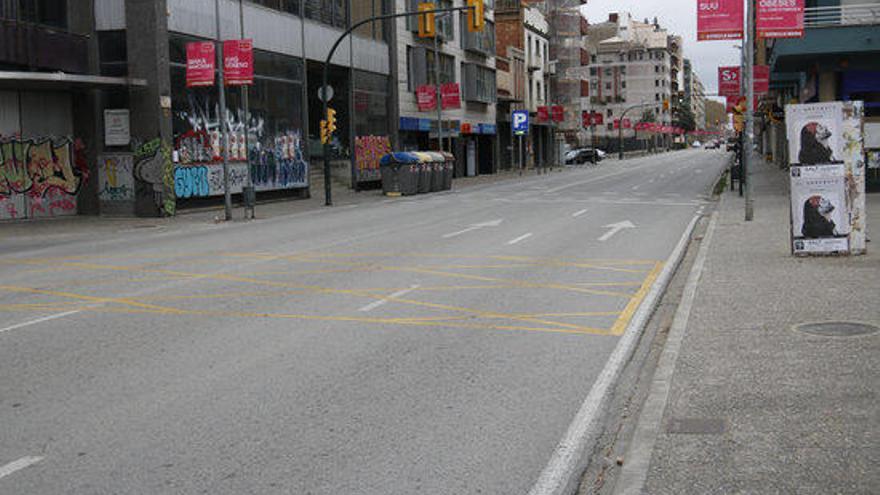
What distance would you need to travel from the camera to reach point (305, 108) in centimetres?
3897

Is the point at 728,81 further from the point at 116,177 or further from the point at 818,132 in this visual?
the point at 818,132

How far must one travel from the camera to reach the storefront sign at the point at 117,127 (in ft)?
97.3

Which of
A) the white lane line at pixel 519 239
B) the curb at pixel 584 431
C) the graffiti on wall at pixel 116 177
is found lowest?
the curb at pixel 584 431

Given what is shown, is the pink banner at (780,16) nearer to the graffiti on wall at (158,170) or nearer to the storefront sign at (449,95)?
the graffiti on wall at (158,170)

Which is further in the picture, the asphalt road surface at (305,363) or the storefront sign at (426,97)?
the storefront sign at (426,97)

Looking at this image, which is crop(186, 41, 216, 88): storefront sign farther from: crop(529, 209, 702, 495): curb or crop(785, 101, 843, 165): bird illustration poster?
crop(529, 209, 702, 495): curb

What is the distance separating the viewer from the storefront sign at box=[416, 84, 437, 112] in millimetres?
50156

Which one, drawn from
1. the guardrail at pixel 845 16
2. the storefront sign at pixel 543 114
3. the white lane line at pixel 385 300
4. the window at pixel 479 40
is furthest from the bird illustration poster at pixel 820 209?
the storefront sign at pixel 543 114

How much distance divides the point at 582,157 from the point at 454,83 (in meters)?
41.4

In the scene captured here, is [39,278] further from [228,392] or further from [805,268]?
[805,268]

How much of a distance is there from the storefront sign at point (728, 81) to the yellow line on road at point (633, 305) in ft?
86.2

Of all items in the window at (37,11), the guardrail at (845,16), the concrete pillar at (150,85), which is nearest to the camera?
the window at (37,11)

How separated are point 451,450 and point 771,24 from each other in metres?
16.6

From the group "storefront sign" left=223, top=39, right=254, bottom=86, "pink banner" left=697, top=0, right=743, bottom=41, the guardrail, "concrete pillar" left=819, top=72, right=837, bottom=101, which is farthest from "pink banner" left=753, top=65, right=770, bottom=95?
"storefront sign" left=223, top=39, right=254, bottom=86
